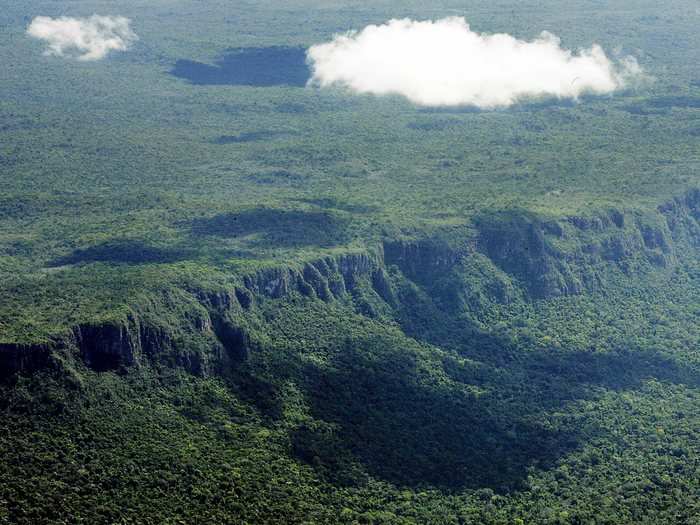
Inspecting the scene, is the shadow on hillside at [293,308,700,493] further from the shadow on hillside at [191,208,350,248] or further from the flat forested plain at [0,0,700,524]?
the shadow on hillside at [191,208,350,248]

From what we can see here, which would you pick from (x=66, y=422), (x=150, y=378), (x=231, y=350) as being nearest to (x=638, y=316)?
(x=231, y=350)

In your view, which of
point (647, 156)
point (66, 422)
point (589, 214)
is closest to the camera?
point (66, 422)

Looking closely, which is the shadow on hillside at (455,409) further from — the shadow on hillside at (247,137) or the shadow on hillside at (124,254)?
the shadow on hillside at (247,137)

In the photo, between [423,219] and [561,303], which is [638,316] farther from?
[423,219]

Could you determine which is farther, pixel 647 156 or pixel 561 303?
pixel 647 156

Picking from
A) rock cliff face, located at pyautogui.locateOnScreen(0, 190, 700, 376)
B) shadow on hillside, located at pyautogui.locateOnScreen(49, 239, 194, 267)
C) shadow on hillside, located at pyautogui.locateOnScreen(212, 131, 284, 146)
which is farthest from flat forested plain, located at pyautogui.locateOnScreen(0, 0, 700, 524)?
shadow on hillside, located at pyautogui.locateOnScreen(212, 131, 284, 146)

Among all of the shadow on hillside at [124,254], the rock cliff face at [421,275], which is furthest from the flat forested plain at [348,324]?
the shadow on hillside at [124,254]

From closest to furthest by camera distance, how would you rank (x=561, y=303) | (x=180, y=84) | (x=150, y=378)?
1. (x=150, y=378)
2. (x=561, y=303)
3. (x=180, y=84)
